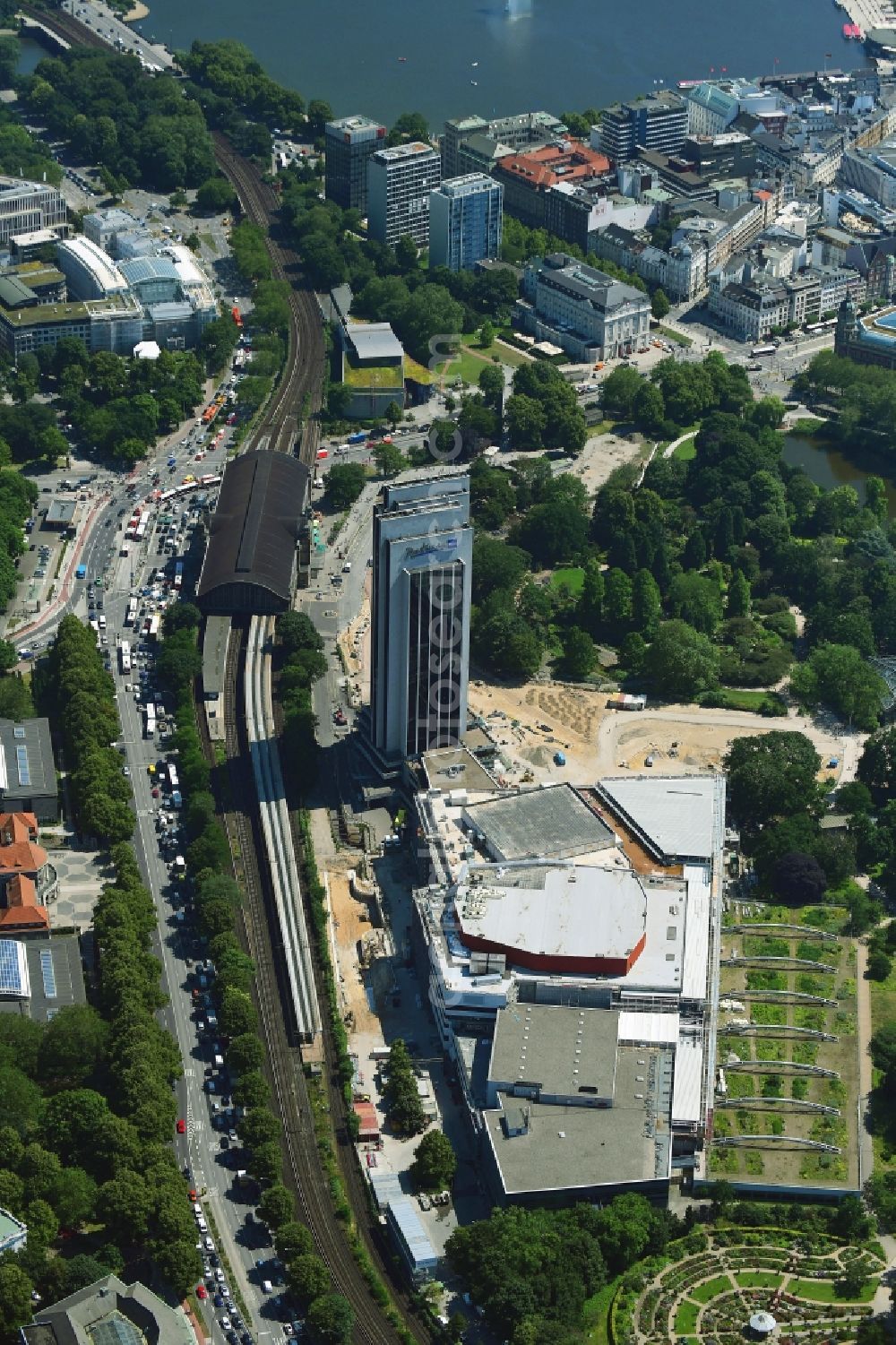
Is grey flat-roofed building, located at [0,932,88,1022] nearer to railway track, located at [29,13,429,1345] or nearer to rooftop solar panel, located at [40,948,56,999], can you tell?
rooftop solar panel, located at [40,948,56,999]

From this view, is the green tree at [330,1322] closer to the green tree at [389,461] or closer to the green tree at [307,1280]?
the green tree at [307,1280]

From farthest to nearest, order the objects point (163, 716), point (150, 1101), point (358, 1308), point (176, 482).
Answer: point (176, 482), point (163, 716), point (150, 1101), point (358, 1308)

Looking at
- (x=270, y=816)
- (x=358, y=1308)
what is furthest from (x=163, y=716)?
(x=358, y=1308)

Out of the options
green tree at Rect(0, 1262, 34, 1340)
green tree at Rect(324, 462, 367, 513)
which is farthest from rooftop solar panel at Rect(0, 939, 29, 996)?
green tree at Rect(324, 462, 367, 513)

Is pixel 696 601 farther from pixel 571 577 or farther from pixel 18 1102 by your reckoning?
pixel 18 1102

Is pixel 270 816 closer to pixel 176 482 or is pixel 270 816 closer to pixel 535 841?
pixel 535 841

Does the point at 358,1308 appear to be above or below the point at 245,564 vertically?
below
